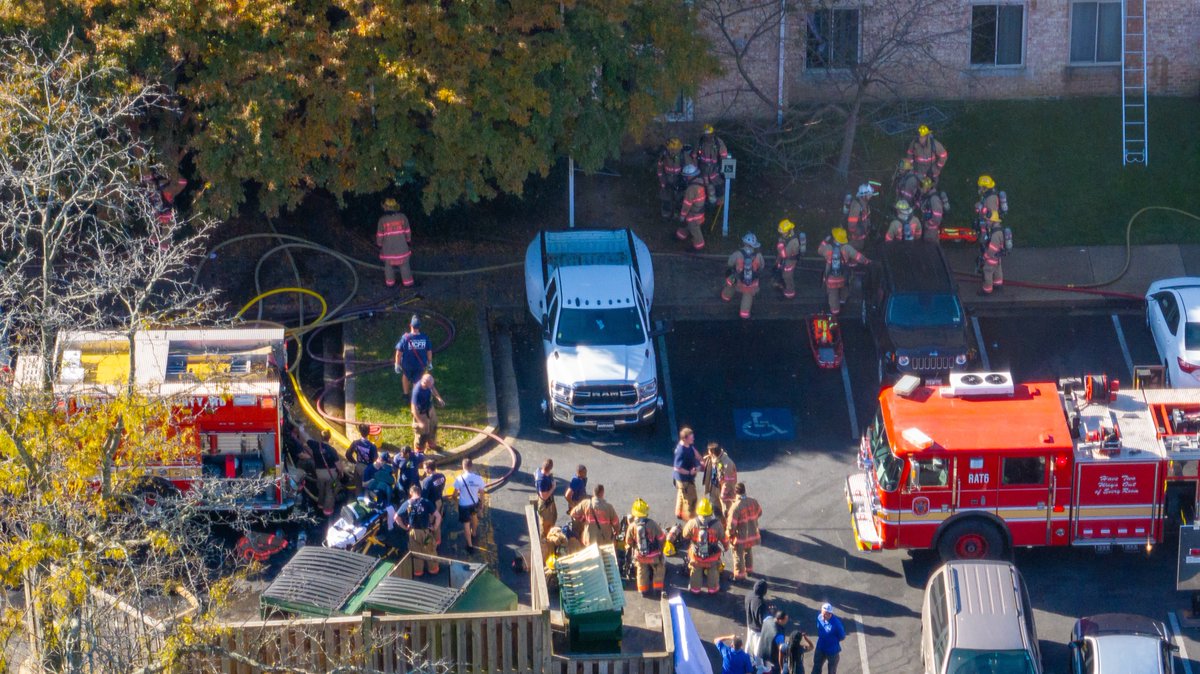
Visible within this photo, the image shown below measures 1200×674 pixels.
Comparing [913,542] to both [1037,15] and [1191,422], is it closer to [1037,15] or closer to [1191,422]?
[1191,422]

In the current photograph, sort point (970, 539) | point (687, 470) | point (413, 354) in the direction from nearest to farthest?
point (970, 539), point (687, 470), point (413, 354)

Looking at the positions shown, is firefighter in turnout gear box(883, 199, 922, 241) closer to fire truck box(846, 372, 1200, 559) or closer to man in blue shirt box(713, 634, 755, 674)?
fire truck box(846, 372, 1200, 559)

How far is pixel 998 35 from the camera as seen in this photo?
3203 centimetres

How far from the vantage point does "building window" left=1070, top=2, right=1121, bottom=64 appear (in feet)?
105

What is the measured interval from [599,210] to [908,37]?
6.17m

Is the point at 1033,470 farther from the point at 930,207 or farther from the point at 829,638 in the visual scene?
the point at 930,207

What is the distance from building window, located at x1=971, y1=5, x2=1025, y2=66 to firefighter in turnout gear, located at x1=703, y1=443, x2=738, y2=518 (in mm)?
12858

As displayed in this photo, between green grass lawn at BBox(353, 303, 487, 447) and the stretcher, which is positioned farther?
the stretcher

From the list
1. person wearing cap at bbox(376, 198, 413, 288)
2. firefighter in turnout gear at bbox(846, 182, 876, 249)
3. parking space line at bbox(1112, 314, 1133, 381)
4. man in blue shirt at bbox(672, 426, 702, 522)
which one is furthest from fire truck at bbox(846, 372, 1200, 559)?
person wearing cap at bbox(376, 198, 413, 288)

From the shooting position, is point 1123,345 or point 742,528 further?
point 1123,345

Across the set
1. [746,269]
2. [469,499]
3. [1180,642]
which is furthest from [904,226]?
[469,499]

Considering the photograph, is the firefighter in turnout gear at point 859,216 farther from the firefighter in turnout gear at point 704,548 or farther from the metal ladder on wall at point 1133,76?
the firefighter in turnout gear at point 704,548

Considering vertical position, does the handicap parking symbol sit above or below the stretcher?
below

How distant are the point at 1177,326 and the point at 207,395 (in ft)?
43.0
